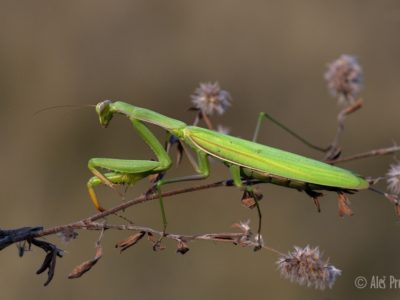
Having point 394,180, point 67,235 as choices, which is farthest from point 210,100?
point 67,235

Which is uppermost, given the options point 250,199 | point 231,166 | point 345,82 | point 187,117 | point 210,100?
point 187,117

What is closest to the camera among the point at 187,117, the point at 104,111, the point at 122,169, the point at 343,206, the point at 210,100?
the point at 343,206

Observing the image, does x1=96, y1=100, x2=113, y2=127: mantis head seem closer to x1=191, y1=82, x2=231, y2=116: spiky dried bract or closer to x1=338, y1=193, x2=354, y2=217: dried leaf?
x1=191, y1=82, x2=231, y2=116: spiky dried bract

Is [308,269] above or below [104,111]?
below

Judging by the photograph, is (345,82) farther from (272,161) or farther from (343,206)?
(343,206)

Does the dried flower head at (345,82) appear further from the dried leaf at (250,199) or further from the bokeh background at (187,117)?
the bokeh background at (187,117)

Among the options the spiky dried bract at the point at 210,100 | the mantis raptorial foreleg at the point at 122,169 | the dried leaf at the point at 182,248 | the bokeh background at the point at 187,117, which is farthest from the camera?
the bokeh background at the point at 187,117

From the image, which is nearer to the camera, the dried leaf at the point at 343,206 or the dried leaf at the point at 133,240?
the dried leaf at the point at 133,240

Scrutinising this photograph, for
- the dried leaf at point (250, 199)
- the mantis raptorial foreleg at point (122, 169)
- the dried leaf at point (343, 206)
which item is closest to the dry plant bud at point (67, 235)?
the mantis raptorial foreleg at point (122, 169)
